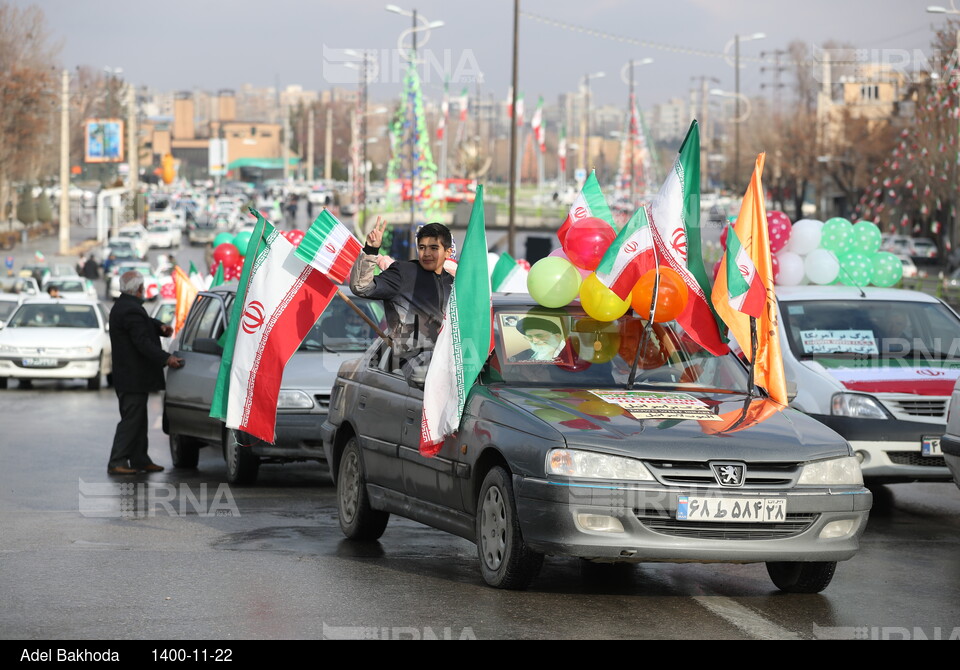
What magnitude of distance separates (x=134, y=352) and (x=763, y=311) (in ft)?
20.9

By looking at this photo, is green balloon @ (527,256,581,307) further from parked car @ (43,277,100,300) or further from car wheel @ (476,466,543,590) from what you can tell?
parked car @ (43,277,100,300)

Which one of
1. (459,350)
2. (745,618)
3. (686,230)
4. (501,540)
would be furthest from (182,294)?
(745,618)

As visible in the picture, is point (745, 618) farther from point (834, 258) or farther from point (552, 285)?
point (834, 258)

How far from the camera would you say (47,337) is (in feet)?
81.9

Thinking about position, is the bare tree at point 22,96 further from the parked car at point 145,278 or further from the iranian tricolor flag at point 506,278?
the iranian tricolor flag at point 506,278

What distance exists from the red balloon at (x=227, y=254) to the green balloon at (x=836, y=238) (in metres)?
9.29

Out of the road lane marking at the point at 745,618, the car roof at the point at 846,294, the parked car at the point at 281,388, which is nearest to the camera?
the road lane marking at the point at 745,618

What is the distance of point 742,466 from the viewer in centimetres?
741

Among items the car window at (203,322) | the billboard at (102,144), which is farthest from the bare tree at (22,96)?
the car window at (203,322)

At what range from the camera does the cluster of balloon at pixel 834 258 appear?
14.3m

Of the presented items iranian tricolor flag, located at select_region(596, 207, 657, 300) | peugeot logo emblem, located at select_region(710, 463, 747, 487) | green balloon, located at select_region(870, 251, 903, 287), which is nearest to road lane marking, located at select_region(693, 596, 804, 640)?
peugeot logo emblem, located at select_region(710, 463, 747, 487)

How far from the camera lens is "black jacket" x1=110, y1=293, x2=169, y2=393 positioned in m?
13.6

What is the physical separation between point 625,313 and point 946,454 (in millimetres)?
2396
